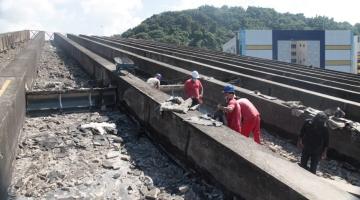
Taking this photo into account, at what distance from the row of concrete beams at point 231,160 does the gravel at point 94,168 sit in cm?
32

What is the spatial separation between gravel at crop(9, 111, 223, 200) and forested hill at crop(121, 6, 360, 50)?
5702 centimetres

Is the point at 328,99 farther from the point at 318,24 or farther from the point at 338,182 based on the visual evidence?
the point at 318,24

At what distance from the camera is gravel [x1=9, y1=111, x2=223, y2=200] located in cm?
595

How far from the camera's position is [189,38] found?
263ft

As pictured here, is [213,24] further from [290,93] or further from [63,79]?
[290,93]

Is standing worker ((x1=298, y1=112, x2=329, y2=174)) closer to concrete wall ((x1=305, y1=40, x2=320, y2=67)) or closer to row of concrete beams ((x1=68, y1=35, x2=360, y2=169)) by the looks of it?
row of concrete beams ((x1=68, y1=35, x2=360, y2=169))

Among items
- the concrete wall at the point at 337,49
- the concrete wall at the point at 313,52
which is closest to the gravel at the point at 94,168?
the concrete wall at the point at 313,52

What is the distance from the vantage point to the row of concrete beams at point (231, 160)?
441 centimetres

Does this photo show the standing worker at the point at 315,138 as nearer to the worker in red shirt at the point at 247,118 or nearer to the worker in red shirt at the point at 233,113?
the worker in red shirt at the point at 247,118

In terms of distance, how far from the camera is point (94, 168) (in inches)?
271

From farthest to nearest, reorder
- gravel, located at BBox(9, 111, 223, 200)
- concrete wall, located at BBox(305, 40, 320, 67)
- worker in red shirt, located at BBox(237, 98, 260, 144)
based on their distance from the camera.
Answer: concrete wall, located at BBox(305, 40, 320, 67) → worker in red shirt, located at BBox(237, 98, 260, 144) → gravel, located at BBox(9, 111, 223, 200)

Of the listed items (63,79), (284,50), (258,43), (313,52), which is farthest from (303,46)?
(63,79)

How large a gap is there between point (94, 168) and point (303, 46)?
54370mm

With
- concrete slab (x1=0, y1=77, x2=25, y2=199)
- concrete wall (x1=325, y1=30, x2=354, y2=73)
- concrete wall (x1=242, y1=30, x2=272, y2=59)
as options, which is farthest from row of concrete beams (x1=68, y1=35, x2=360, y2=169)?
concrete wall (x1=325, y1=30, x2=354, y2=73)
